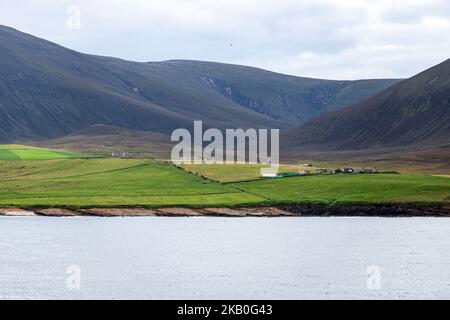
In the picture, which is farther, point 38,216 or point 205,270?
point 38,216

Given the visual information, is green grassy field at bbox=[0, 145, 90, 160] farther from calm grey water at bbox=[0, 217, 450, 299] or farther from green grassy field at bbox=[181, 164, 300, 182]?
calm grey water at bbox=[0, 217, 450, 299]

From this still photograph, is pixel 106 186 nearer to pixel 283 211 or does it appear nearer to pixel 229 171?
pixel 229 171

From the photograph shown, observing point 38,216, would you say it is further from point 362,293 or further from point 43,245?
point 362,293

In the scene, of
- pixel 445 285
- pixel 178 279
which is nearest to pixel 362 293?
pixel 445 285

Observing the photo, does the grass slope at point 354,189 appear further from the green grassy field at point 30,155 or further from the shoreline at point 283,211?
the green grassy field at point 30,155

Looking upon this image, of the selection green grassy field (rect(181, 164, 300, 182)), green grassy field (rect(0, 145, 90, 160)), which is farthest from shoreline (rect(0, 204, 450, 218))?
green grassy field (rect(0, 145, 90, 160))

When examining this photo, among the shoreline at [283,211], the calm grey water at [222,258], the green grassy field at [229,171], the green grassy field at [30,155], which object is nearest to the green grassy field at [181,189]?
the green grassy field at [229,171]
